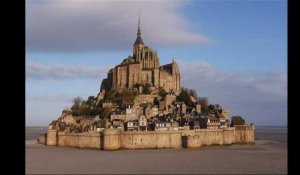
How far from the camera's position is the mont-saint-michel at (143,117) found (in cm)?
3512

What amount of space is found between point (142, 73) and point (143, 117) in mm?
14309

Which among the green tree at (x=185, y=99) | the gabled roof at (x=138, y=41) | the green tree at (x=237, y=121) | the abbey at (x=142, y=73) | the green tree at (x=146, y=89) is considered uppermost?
the gabled roof at (x=138, y=41)

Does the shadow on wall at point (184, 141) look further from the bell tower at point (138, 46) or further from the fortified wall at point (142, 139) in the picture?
the bell tower at point (138, 46)

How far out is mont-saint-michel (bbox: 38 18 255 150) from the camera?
3512cm

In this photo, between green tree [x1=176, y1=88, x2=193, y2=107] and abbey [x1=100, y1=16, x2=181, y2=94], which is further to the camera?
abbey [x1=100, y1=16, x2=181, y2=94]

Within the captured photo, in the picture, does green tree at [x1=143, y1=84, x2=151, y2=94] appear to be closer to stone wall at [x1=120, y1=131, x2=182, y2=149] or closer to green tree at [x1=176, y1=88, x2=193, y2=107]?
green tree at [x1=176, y1=88, x2=193, y2=107]

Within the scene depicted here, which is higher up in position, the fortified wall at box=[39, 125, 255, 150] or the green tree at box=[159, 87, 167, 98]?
the green tree at box=[159, 87, 167, 98]

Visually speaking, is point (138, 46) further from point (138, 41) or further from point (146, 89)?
point (146, 89)

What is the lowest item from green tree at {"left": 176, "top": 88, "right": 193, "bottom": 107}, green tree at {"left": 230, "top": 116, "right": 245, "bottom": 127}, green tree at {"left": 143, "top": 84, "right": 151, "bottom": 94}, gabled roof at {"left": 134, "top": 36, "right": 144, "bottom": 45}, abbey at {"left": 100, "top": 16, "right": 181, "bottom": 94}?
green tree at {"left": 230, "top": 116, "right": 245, "bottom": 127}

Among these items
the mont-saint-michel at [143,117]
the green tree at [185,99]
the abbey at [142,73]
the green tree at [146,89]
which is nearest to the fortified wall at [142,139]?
the mont-saint-michel at [143,117]

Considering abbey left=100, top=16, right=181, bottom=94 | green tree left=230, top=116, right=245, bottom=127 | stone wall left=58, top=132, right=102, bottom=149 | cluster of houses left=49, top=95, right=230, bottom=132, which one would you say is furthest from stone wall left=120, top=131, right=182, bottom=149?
abbey left=100, top=16, right=181, bottom=94

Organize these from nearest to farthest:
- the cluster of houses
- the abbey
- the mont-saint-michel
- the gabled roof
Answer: the mont-saint-michel < the cluster of houses < the abbey < the gabled roof
